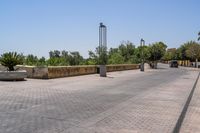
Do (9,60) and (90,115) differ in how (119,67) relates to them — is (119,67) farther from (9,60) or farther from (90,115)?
(90,115)

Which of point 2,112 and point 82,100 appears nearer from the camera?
point 2,112

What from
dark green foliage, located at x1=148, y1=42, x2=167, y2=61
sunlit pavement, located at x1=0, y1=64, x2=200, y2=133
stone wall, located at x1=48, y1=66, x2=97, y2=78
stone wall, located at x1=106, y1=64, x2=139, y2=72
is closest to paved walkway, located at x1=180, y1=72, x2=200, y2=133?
sunlit pavement, located at x1=0, y1=64, x2=200, y2=133

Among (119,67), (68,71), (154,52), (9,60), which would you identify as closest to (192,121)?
(9,60)

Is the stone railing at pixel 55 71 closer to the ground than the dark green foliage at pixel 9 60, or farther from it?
closer to the ground

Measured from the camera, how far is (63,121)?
25.8 feet

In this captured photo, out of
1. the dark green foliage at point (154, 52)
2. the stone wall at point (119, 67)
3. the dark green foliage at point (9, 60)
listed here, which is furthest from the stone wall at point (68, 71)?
the dark green foliage at point (154, 52)

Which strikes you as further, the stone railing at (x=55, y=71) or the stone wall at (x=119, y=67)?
the stone wall at (x=119, y=67)

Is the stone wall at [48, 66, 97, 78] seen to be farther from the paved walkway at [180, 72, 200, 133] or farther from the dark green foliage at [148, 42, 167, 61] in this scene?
the dark green foliage at [148, 42, 167, 61]

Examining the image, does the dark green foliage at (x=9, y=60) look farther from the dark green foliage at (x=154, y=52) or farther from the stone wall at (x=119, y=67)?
the dark green foliage at (x=154, y=52)

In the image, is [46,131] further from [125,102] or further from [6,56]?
[6,56]

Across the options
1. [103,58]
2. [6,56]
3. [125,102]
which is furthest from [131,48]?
[125,102]

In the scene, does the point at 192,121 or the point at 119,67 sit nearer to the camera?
the point at 192,121

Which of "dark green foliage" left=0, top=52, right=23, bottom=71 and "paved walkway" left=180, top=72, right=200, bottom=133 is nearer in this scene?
"paved walkway" left=180, top=72, right=200, bottom=133

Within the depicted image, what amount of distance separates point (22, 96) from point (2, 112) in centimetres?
343
